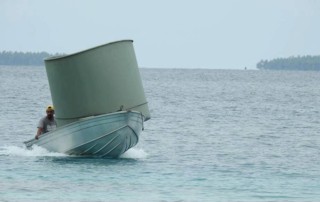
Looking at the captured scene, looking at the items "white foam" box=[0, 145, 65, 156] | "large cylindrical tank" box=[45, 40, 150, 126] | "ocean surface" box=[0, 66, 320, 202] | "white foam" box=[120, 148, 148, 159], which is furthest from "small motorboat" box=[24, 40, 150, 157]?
"white foam" box=[120, 148, 148, 159]

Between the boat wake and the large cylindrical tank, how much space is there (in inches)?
48.6

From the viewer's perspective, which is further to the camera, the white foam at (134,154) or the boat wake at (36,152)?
the white foam at (134,154)

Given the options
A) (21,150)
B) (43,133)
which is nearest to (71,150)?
(43,133)

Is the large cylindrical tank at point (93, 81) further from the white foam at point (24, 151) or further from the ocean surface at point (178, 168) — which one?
the ocean surface at point (178, 168)

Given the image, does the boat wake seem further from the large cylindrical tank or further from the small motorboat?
the large cylindrical tank

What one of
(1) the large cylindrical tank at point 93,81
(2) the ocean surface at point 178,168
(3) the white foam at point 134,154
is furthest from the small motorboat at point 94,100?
(3) the white foam at point 134,154

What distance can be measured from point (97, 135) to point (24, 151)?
394 centimetres

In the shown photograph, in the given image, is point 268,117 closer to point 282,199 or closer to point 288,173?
point 288,173

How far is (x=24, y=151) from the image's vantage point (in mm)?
37938

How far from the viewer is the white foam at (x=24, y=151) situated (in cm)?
3606

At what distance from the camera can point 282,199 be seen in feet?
95.5

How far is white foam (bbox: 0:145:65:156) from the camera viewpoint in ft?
118

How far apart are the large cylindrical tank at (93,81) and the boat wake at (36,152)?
4.05ft

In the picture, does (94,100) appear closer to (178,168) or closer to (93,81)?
(93,81)
